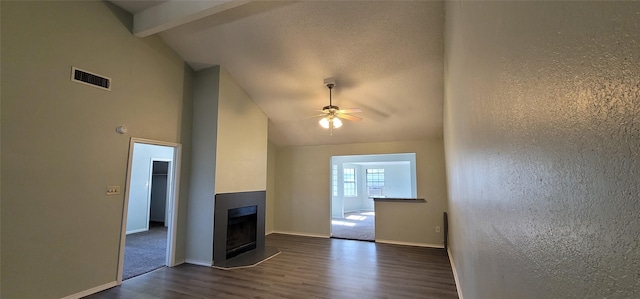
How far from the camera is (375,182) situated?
1307cm

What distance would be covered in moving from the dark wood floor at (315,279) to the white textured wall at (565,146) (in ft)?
8.64

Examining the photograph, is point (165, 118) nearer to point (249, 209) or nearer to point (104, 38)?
point (104, 38)

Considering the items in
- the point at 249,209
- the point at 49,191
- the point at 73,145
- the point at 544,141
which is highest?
the point at 73,145

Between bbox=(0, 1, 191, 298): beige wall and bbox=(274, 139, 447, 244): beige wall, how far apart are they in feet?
12.7

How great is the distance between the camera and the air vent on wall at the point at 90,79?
11.3ft

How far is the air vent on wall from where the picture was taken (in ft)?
11.3

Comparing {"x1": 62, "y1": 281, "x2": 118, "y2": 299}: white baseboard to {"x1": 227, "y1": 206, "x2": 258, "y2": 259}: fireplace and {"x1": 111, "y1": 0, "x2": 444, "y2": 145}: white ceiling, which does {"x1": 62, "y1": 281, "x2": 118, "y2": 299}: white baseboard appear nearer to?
{"x1": 227, "y1": 206, "x2": 258, "y2": 259}: fireplace

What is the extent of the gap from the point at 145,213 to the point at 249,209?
13.1 ft

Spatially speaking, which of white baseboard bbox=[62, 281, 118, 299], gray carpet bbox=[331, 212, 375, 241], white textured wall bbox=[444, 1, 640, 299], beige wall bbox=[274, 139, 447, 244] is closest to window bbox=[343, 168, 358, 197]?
gray carpet bbox=[331, 212, 375, 241]

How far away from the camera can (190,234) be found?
4840 millimetres

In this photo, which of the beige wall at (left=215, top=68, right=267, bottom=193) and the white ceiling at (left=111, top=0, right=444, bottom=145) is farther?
the beige wall at (left=215, top=68, right=267, bottom=193)

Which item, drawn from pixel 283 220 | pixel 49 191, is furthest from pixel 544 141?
pixel 283 220

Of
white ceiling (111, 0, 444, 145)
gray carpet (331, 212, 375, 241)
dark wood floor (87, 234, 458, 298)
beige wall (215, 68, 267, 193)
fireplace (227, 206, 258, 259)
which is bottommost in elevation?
dark wood floor (87, 234, 458, 298)

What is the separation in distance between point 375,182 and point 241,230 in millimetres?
8622
